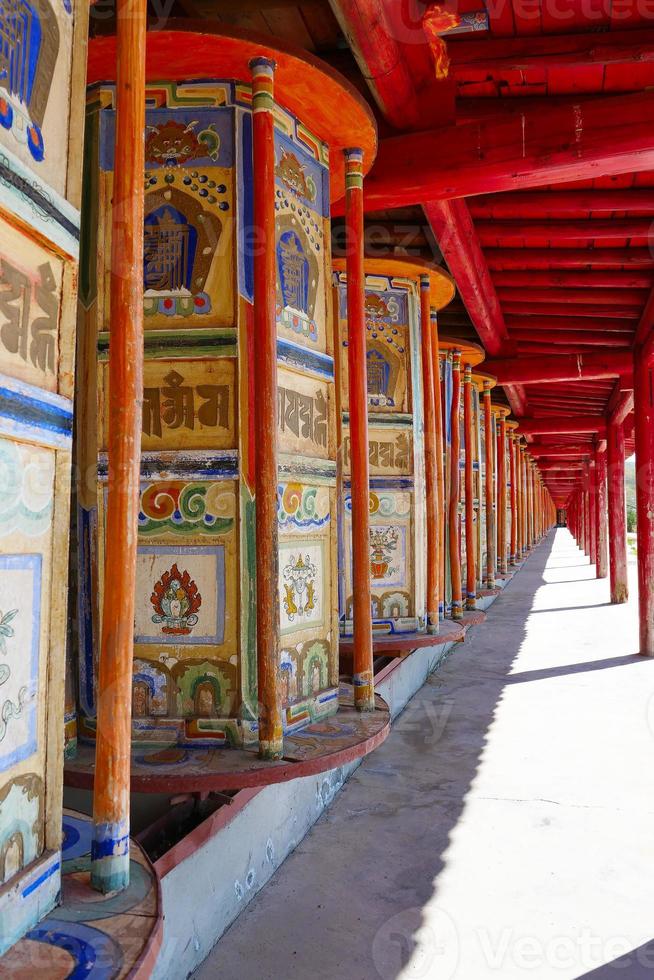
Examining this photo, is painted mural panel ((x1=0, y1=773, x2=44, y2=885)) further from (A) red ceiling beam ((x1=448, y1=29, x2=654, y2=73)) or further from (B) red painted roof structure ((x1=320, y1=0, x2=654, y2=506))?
(A) red ceiling beam ((x1=448, y1=29, x2=654, y2=73))

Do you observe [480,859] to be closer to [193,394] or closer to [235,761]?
[235,761]

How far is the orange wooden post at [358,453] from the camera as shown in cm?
311

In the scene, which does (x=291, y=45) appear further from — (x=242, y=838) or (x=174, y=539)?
(x=242, y=838)

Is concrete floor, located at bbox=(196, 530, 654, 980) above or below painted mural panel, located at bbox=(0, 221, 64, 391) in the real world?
below

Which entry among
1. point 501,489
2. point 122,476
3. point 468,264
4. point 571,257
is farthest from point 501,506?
point 122,476

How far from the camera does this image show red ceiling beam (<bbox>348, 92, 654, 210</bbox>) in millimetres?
3576

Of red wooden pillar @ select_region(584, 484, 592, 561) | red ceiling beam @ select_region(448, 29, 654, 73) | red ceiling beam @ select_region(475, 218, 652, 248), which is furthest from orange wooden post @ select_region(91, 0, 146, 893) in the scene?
red wooden pillar @ select_region(584, 484, 592, 561)

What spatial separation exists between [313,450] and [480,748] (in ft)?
9.15

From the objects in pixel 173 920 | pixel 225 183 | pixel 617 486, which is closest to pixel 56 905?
pixel 173 920

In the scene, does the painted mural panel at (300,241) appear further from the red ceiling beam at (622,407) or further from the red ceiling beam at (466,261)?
the red ceiling beam at (622,407)

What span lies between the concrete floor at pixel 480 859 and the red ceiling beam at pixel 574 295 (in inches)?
128

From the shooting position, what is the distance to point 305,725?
2949 mm

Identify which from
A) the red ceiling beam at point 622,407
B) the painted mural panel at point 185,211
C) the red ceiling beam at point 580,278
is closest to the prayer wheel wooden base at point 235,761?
the painted mural panel at point 185,211

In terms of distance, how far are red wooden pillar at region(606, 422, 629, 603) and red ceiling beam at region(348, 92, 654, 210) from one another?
26.5ft
